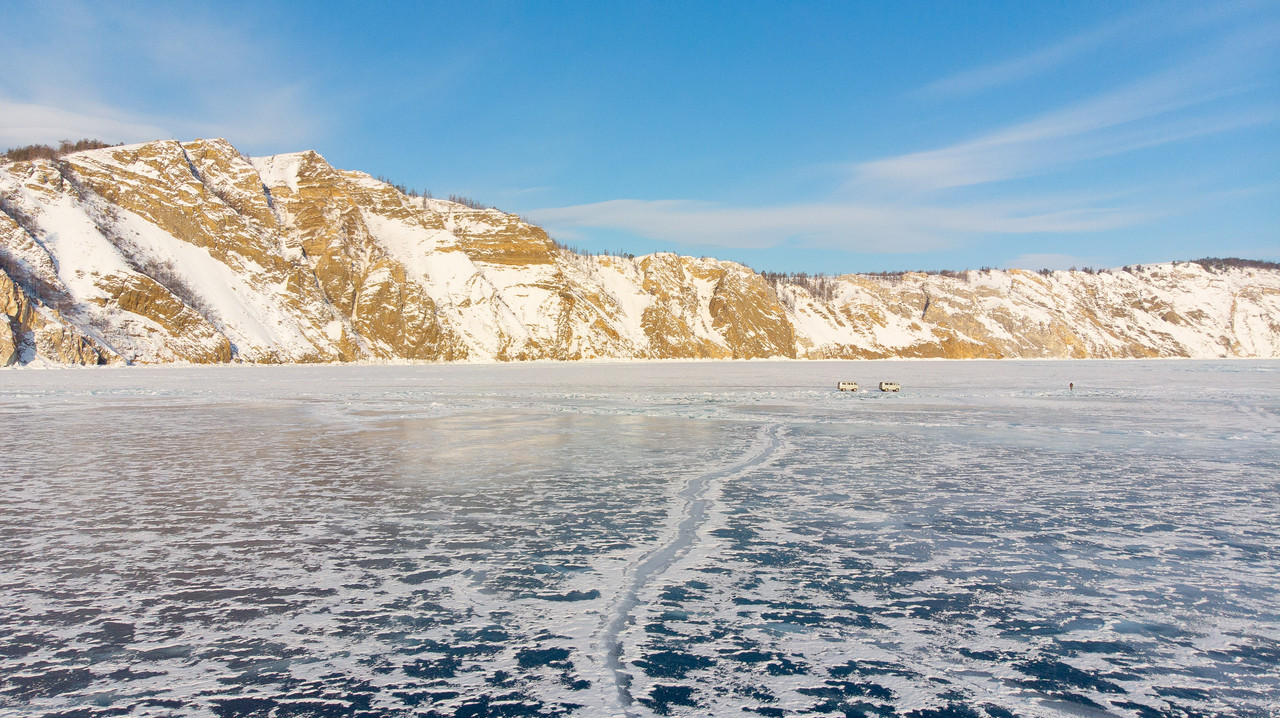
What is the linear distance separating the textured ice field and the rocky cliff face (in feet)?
237

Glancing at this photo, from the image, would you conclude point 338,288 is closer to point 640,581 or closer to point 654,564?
point 654,564

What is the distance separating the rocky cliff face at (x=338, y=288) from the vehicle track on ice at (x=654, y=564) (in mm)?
75019

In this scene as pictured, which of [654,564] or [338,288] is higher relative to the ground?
[338,288]

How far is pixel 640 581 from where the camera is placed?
641cm

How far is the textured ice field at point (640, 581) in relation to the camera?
4.32 m

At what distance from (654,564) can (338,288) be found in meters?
106

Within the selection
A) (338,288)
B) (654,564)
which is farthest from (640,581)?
(338,288)

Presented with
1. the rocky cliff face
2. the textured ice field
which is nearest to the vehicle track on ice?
the textured ice field

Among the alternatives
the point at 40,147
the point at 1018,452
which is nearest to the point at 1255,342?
the point at 1018,452

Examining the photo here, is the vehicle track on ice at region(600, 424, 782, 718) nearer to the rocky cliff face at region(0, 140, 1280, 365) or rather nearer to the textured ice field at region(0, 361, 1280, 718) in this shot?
the textured ice field at region(0, 361, 1280, 718)

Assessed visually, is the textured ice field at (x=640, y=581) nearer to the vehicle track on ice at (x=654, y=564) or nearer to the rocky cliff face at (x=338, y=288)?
the vehicle track on ice at (x=654, y=564)

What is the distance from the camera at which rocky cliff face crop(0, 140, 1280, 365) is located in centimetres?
7431

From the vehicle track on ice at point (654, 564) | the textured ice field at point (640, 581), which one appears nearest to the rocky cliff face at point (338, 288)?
the textured ice field at point (640, 581)

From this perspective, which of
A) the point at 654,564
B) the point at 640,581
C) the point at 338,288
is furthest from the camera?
the point at 338,288
